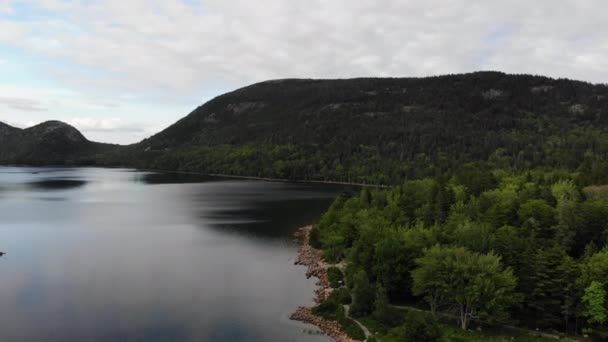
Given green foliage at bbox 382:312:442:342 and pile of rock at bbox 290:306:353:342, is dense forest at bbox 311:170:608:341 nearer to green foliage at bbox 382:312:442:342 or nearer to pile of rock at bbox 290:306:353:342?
green foliage at bbox 382:312:442:342

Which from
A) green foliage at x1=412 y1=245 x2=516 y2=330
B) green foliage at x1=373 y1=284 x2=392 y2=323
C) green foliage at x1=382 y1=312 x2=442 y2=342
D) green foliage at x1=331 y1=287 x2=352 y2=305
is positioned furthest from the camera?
green foliage at x1=331 y1=287 x2=352 y2=305

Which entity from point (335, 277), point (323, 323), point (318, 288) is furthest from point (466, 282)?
→ point (335, 277)

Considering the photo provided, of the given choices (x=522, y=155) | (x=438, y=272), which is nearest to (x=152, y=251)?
(x=438, y=272)

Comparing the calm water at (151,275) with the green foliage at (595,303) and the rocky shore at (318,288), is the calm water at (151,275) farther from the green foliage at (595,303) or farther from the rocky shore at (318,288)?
the green foliage at (595,303)

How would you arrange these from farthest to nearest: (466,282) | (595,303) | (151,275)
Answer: (151,275), (466,282), (595,303)

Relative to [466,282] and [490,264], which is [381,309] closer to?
[466,282]

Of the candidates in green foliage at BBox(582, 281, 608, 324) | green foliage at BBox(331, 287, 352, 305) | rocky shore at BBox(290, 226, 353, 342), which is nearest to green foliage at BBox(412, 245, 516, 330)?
green foliage at BBox(582, 281, 608, 324)
